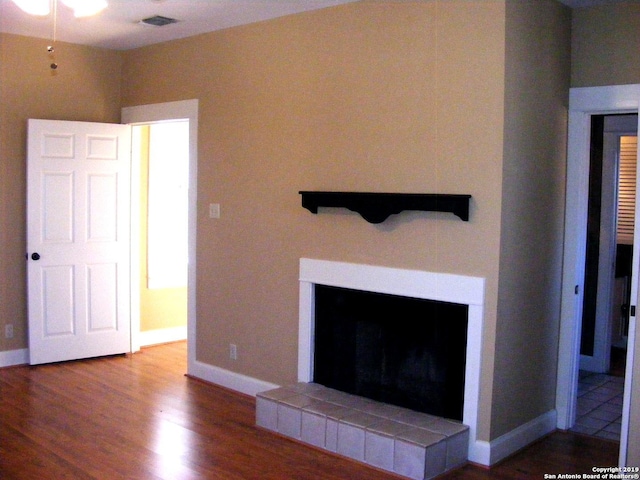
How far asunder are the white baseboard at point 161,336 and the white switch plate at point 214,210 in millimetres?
1687

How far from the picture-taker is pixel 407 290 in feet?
12.6

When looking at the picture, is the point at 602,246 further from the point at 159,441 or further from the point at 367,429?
the point at 159,441

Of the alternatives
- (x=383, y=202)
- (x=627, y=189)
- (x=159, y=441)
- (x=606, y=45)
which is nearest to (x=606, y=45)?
(x=606, y=45)

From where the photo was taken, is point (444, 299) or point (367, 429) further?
point (444, 299)

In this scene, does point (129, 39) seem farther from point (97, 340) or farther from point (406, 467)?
point (406, 467)

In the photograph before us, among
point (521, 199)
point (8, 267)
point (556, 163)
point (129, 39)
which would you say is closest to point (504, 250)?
point (521, 199)

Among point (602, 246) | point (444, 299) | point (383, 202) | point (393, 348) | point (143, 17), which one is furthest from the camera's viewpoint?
point (602, 246)

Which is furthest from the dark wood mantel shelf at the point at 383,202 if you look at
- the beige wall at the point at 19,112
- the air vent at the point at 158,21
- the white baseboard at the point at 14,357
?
the white baseboard at the point at 14,357

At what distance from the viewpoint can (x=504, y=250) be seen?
3.55 metres

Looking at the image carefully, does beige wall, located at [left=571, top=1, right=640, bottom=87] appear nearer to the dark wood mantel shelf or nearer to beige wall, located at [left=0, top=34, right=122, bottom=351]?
the dark wood mantel shelf

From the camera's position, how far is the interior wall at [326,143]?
3.58 metres

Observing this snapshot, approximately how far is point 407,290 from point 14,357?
11.0ft

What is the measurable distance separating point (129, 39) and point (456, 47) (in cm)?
285

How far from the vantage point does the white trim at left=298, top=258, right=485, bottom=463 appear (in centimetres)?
359
